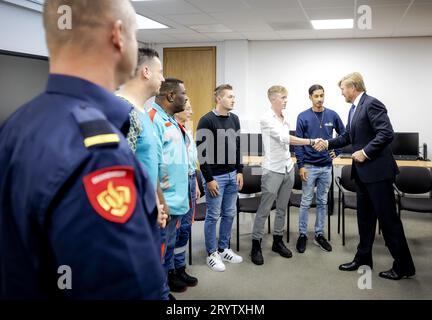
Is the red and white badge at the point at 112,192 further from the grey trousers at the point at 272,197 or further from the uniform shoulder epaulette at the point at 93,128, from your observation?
the grey trousers at the point at 272,197

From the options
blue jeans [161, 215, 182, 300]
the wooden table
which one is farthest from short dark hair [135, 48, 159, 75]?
the wooden table

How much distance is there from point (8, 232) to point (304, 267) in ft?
10.0

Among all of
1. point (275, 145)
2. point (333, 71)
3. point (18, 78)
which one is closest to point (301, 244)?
point (275, 145)

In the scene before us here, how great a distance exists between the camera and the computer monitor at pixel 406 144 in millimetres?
5980

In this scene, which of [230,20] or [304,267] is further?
[230,20]

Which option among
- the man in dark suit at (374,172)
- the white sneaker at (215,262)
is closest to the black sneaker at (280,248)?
the white sneaker at (215,262)

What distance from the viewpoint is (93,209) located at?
0.63m

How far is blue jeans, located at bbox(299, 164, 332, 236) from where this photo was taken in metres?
3.85

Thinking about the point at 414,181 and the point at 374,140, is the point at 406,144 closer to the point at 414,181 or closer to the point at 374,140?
the point at 414,181

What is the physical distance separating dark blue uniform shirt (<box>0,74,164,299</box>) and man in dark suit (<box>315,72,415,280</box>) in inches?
102

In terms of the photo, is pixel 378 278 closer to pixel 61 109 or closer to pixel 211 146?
pixel 211 146

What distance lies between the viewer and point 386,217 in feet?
9.80
